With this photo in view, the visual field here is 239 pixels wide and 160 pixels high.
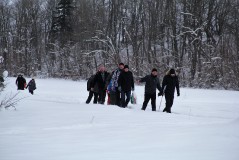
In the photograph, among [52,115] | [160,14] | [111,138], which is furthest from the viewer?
[160,14]

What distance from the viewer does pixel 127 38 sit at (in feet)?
137

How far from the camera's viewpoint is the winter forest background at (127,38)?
95.3ft

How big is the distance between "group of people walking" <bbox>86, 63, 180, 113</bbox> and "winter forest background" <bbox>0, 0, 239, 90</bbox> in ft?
54.4

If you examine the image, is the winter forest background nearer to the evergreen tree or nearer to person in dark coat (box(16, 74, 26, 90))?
the evergreen tree

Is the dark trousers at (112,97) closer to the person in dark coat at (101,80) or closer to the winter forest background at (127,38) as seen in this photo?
the person in dark coat at (101,80)

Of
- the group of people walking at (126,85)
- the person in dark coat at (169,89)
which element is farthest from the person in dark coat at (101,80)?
the person in dark coat at (169,89)

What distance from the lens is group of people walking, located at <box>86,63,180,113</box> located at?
11500mm

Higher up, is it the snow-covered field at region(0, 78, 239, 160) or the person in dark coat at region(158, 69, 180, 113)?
the person in dark coat at region(158, 69, 180, 113)

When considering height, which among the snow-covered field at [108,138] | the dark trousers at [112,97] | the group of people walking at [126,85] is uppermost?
the group of people walking at [126,85]

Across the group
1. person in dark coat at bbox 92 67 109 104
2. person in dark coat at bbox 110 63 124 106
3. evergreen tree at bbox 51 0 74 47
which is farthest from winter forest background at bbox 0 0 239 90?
person in dark coat at bbox 110 63 124 106

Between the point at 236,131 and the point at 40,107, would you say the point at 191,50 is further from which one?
the point at 236,131

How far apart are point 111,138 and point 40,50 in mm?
44846

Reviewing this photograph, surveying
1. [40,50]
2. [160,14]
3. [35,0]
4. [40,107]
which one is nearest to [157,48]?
[160,14]

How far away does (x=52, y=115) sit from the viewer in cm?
850
